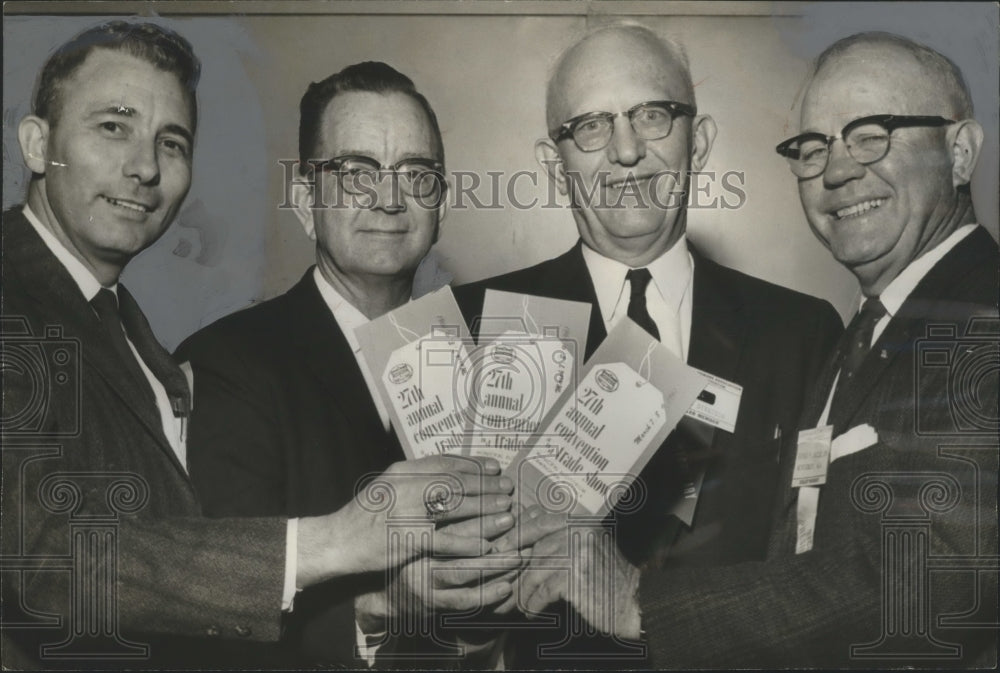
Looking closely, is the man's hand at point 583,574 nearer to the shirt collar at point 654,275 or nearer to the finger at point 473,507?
the finger at point 473,507

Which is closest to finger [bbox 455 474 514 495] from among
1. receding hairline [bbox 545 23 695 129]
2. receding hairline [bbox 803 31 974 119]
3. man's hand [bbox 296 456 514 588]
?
man's hand [bbox 296 456 514 588]

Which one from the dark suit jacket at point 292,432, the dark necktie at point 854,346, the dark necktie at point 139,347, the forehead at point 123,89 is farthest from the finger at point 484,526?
the forehead at point 123,89

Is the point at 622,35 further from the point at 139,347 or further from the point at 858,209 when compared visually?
the point at 139,347

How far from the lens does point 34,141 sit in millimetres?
3504

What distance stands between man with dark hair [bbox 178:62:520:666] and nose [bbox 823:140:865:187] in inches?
44.5

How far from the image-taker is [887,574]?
3.42m

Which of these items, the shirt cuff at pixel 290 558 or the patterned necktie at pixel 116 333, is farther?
the patterned necktie at pixel 116 333

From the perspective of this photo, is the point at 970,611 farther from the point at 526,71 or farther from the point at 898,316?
the point at 526,71

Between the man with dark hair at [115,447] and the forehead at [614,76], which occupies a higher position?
the forehead at [614,76]

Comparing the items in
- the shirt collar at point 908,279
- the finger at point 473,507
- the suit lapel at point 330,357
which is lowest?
the finger at point 473,507

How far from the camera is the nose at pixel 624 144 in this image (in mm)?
3414

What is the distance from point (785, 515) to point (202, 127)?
2030 millimetres

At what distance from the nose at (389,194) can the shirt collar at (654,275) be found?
0.56 metres

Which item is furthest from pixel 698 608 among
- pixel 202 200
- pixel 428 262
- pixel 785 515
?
pixel 202 200
